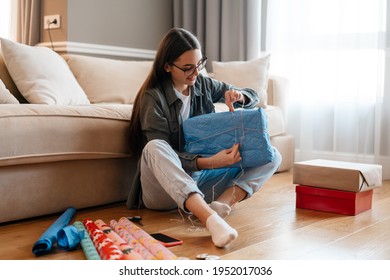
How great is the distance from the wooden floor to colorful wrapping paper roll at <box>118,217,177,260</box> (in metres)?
0.07

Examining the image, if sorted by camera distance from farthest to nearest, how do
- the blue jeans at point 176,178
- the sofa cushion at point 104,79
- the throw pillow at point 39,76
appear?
the sofa cushion at point 104,79, the throw pillow at point 39,76, the blue jeans at point 176,178

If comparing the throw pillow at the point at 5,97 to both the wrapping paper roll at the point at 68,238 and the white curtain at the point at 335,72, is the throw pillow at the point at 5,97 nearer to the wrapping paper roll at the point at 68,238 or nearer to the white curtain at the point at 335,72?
the wrapping paper roll at the point at 68,238

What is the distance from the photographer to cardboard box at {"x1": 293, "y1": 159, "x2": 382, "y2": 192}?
2107 millimetres

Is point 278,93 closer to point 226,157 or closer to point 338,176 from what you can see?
point 338,176

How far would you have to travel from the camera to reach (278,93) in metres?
3.50

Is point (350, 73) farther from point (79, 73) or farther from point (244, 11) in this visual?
point (79, 73)

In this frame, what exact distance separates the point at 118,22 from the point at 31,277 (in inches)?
109

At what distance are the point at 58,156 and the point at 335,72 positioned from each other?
216 cm

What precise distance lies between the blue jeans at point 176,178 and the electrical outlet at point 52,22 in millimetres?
1862

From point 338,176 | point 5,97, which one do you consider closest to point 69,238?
point 5,97

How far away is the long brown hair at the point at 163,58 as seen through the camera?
2.04 metres

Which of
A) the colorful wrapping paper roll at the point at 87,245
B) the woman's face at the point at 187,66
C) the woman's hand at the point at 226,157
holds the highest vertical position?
the woman's face at the point at 187,66

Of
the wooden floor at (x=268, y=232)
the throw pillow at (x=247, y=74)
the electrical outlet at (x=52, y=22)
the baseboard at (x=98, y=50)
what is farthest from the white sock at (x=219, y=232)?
the electrical outlet at (x=52, y=22)

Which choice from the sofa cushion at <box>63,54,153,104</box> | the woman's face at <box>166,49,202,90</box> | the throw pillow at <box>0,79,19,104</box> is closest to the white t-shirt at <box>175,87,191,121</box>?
the woman's face at <box>166,49,202,90</box>
